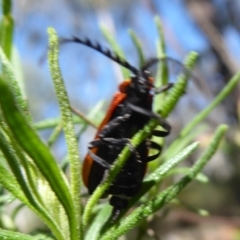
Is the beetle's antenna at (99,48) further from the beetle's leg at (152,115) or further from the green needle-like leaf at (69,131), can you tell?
the green needle-like leaf at (69,131)

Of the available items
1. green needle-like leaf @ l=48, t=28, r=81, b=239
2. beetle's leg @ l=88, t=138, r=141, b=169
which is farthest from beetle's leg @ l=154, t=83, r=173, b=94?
green needle-like leaf @ l=48, t=28, r=81, b=239

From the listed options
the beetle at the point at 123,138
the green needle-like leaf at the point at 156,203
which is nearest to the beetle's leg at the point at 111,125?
the beetle at the point at 123,138

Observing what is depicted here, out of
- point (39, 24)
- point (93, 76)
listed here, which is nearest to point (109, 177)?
point (93, 76)

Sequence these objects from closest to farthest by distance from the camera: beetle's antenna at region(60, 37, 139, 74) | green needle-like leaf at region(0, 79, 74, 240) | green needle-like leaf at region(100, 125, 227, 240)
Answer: green needle-like leaf at region(0, 79, 74, 240) < green needle-like leaf at region(100, 125, 227, 240) < beetle's antenna at region(60, 37, 139, 74)

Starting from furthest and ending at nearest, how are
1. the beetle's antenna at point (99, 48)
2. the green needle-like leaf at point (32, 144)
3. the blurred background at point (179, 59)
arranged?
the blurred background at point (179, 59) → the beetle's antenna at point (99, 48) → the green needle-like leaf at point (32, 144)

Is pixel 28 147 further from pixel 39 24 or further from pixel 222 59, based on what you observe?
pixel 39 24

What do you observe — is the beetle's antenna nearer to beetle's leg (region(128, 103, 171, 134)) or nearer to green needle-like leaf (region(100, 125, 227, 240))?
beetle's leg (region(128, 103, 171, 134))

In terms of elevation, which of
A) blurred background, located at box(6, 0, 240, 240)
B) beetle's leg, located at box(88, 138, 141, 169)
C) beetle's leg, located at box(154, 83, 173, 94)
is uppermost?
beetle's leg, located at box(154, 83, 173, 94)
